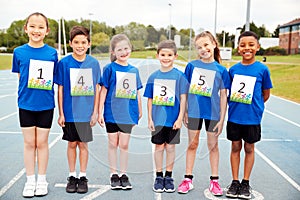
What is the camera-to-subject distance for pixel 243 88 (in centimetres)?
346

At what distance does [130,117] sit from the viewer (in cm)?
351

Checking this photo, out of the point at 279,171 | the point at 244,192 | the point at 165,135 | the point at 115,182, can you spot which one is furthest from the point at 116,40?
the point at 279,171

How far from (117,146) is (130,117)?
44cm

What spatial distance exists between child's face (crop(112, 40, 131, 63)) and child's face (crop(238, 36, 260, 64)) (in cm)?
109

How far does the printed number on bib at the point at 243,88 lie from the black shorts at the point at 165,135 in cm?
67

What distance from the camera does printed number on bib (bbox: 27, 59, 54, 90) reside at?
3.33 metres

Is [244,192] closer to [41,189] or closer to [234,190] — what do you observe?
[234,190]

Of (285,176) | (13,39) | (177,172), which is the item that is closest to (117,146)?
(177,172)

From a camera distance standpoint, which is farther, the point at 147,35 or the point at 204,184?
the point at 204,184

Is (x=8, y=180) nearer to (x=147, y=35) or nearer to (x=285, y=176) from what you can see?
(x=147, y=35)

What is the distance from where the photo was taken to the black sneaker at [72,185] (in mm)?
3699

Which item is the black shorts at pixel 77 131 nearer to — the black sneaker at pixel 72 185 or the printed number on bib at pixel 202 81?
the black sneaker at pixel 72 185

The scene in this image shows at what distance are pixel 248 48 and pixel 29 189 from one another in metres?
2.54

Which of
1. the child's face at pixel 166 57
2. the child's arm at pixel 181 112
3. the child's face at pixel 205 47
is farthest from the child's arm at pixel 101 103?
the child's face at pixel 205 47
